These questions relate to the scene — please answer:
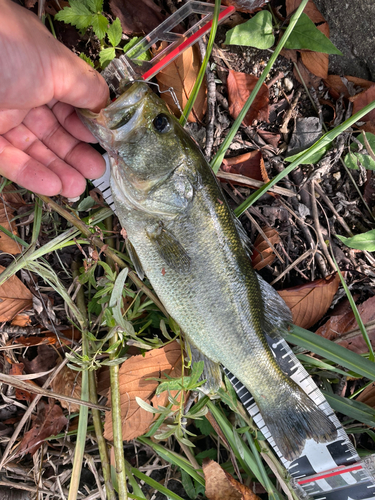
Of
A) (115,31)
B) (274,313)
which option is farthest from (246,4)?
(274,313)

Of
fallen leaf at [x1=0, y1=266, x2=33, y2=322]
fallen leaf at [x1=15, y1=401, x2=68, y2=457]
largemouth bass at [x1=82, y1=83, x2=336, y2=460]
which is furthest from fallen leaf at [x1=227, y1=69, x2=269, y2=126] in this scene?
fallen leaf at [x1=15, y1=401, x2=68, y2=457]

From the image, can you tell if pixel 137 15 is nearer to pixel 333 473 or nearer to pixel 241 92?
pixel 241 92

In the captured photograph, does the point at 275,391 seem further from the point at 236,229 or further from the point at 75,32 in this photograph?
→ the point at 75,32

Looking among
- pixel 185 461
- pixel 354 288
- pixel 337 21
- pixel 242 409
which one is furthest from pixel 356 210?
pixel 185 461

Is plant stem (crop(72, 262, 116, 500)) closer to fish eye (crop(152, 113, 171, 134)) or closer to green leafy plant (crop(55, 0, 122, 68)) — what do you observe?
fish eye (crop(152, 113, 171, 134))

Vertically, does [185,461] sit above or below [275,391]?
below

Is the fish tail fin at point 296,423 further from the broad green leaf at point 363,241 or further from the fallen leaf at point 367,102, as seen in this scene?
the fallen leaf at point 367,102
